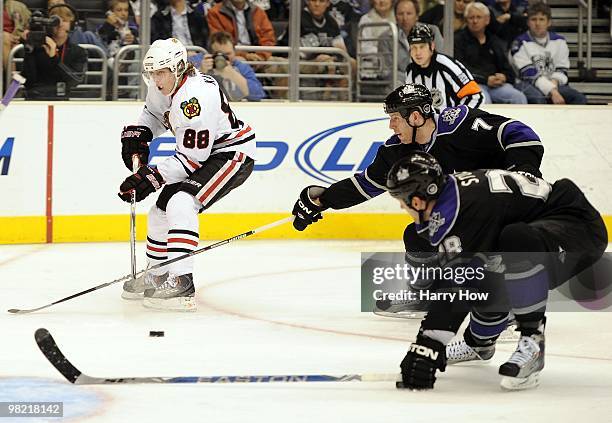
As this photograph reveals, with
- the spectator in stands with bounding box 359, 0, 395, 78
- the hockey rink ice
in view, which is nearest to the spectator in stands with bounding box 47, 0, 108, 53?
the hockey rink ice

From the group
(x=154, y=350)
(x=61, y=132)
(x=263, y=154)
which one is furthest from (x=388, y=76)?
(x=154, y=350)

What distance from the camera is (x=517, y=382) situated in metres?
3.87

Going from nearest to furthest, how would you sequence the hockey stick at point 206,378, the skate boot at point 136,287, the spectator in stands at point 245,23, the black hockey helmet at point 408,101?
the hockey stick at point 206,378, the black hockey helmet at point 408,101, the skate boot at point 136,287, the spectator in stands at point 245,23

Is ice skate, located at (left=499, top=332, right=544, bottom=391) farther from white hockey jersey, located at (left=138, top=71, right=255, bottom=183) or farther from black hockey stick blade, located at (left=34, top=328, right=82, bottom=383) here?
white hockey jersey, located at (left=138, top=71, right=255, bottom=183)

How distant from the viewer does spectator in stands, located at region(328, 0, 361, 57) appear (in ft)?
28.0

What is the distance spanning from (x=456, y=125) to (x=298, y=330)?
1019mm

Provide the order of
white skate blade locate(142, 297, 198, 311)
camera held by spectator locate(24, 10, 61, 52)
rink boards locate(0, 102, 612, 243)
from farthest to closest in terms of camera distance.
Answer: camera held by spectator locate(24, 10, 61, 52) < rink boards locate(0, 102, 612, 243) < white skate blade locate(142, 297, 198, 311)

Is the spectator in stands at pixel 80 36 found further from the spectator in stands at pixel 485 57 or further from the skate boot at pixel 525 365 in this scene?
the skate boot at pixel 525 365

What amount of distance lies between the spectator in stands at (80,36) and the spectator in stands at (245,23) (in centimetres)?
81

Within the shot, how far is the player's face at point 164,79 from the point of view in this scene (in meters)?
5.45

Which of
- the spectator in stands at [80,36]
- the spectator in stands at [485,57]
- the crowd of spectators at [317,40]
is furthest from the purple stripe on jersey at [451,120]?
the spectator in stands at [485,57]

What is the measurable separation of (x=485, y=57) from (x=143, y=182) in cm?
394

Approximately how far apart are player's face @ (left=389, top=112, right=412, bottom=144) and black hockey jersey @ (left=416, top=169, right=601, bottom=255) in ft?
2.80

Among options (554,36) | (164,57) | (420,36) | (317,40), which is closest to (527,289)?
(164,57)
